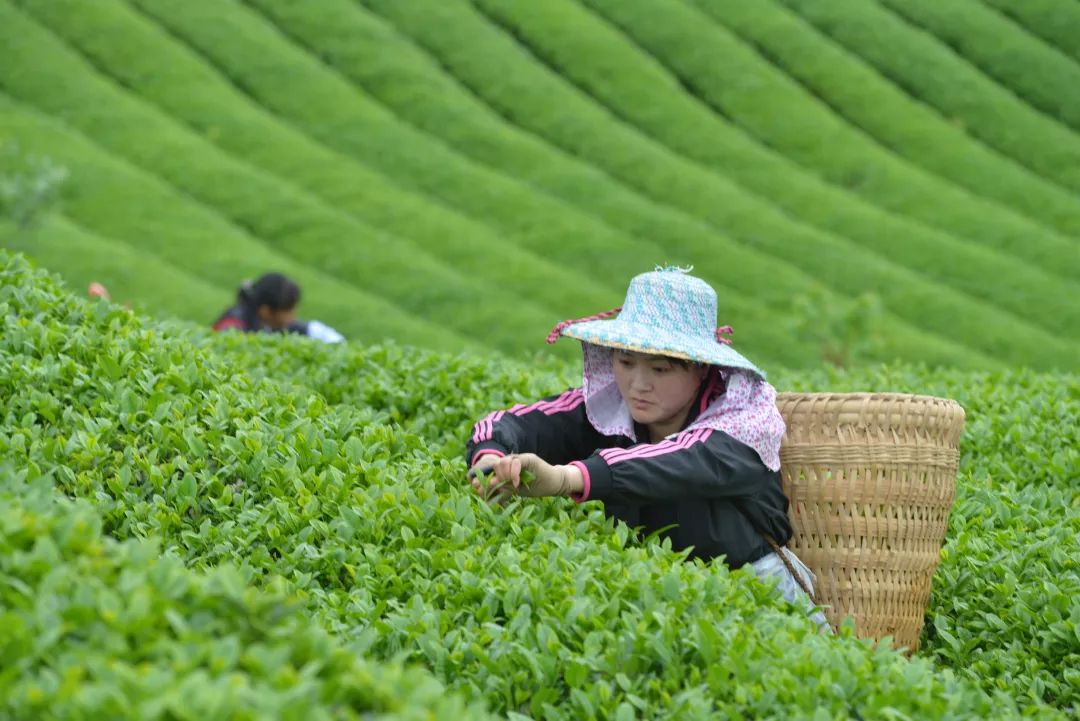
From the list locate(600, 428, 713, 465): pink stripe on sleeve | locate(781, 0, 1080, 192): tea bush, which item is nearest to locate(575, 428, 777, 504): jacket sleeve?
locate(600, 428, 713, 465): pink stripe on sleeve

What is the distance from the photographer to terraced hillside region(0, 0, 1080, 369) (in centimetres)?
2919

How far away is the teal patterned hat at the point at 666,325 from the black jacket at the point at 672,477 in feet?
0.98

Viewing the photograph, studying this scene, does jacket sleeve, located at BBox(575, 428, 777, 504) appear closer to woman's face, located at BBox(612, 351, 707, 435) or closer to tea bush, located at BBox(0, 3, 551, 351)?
woman's face, located at BBox(612, 351, 707, 435)

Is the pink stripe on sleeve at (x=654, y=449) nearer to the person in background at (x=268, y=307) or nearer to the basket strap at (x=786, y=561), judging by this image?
the basket strap at (x=786, y=561)

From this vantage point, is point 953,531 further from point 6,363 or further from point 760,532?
point 6,363

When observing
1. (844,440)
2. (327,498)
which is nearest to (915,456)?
(844,440)

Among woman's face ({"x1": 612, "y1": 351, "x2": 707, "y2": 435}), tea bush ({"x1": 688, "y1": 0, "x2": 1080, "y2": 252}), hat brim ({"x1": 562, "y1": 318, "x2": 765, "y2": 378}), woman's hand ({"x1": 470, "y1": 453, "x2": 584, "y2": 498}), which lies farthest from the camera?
tea bush ({"x1": 688, "y1": 0, "x2": 1080, "y2": 252})

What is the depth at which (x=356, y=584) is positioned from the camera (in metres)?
4.24

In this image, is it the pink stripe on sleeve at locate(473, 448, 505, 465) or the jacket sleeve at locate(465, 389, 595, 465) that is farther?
the jacket sleeve at locate(465, 389, 595, 465)

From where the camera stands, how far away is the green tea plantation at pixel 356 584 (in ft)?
8.79

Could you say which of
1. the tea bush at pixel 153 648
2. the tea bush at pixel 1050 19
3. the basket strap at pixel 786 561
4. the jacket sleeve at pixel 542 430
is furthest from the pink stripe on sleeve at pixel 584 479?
the tea bush at pixel 1050 19

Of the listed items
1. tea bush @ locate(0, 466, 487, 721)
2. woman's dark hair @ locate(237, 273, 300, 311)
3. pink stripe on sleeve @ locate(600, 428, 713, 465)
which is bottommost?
tea bush @ locate(0, 466, 487, 721)

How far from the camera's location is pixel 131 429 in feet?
16.4

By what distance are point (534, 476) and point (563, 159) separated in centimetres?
3046
